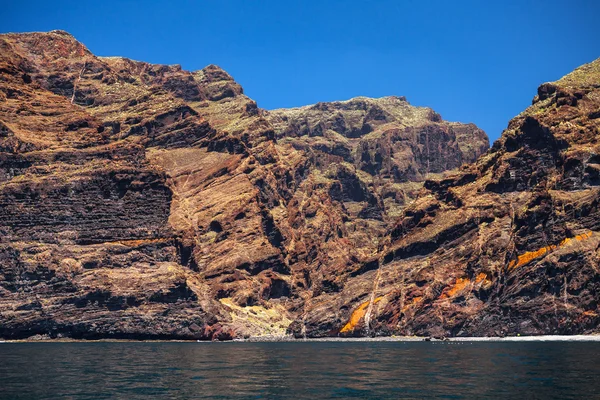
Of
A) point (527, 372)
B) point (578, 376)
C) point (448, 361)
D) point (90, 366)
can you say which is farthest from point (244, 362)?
point (578, 376)

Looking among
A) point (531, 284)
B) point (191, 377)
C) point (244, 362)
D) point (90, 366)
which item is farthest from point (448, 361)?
point (531, 284)

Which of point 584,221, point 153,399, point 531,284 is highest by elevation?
point 584,221

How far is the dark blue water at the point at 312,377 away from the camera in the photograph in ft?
229

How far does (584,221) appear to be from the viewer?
629ft

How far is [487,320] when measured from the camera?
198 metres

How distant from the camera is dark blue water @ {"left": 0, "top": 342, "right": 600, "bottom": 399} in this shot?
229 ft

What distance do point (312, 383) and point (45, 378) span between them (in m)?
30.8

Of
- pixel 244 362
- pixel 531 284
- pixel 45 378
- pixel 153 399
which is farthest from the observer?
pixel 531 284

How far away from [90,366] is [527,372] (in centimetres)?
5924

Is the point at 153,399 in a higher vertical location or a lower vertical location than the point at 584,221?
lower

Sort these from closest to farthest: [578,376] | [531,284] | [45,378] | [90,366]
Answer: [578,376], [45,378], [90,366], [531,284]

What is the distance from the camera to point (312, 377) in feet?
287

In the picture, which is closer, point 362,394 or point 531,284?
point 362,394

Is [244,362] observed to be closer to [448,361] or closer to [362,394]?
[448,361]
